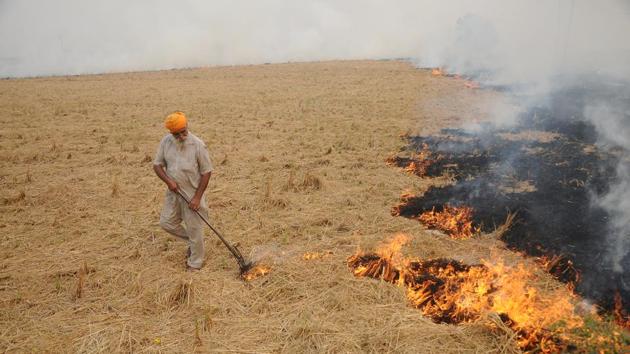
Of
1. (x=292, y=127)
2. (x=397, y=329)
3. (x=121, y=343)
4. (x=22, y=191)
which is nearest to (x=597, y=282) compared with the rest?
(x=397, y=329)

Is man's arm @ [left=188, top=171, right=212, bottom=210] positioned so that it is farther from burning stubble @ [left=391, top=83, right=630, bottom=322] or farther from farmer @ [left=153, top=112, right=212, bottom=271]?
burning stubble @ [left=391, top=83, right=630, bottom=322]

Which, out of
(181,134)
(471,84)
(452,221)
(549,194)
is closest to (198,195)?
(181,134)

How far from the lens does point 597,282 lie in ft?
14.9

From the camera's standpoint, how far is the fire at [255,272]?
5.01m

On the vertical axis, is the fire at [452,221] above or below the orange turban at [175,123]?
Answer: below

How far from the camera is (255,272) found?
5.07 metres

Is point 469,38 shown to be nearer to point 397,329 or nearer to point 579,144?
point 579,144

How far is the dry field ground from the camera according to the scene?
4000 mm

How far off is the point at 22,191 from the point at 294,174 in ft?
16.6

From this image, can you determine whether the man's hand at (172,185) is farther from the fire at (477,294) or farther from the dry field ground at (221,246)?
the fire at (477,294)

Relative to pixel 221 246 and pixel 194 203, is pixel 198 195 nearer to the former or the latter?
pixel 194 203

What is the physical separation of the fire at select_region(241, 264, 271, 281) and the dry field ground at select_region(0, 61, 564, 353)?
118 mm

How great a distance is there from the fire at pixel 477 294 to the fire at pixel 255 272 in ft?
3.39

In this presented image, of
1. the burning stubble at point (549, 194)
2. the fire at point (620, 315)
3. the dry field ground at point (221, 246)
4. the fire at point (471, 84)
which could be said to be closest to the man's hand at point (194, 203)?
the dry field ground at point (221, 246)
